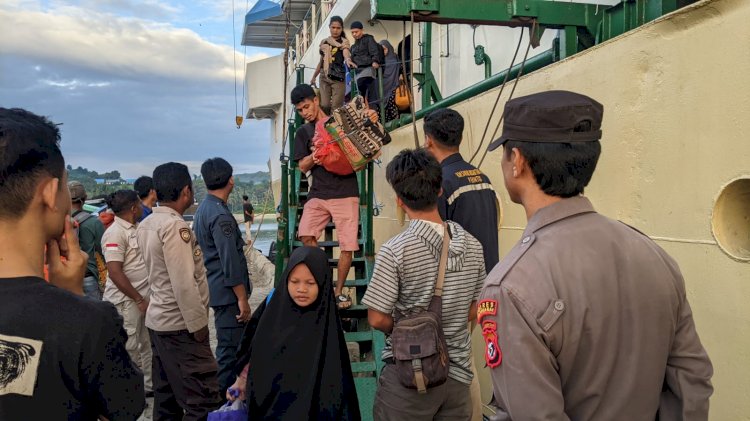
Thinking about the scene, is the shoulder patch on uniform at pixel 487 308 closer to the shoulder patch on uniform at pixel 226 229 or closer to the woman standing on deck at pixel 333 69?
the shoulder patch on uniform at pixel 226 229

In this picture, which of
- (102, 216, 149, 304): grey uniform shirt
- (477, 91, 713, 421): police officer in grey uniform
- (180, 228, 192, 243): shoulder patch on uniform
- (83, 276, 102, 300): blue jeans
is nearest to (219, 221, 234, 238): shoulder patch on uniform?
A: (180, 228, 192, 243): shoulder patch on uniform

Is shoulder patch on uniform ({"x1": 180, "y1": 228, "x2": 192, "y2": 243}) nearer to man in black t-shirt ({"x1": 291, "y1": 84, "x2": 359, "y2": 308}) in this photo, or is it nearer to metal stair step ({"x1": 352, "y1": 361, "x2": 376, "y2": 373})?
man in black t-shirt ({"x1": 291, "y1": 84, "x2": 359, "y2": 308})

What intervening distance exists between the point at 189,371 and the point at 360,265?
79.0 inches

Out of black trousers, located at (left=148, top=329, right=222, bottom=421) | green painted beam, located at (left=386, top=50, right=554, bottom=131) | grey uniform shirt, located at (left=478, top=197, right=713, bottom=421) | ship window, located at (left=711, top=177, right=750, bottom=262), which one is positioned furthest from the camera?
green painted beam, located at (left=386, top=50, right=554, bottom=131)

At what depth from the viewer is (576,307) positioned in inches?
51.0

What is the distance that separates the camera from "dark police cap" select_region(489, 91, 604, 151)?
1.38 metres

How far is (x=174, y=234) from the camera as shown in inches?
138

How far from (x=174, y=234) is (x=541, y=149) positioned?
8.87ft

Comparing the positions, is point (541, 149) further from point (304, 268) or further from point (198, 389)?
point (198, 389)

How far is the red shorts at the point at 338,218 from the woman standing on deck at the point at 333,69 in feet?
9.49

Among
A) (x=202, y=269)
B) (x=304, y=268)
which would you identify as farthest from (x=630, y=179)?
(x=202, y=269)

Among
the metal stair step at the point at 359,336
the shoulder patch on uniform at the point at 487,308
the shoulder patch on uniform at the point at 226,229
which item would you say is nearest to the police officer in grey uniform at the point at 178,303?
the shoulder patch on uniform at the point at 226,229

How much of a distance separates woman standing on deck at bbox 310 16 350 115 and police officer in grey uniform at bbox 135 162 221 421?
404 centimetres

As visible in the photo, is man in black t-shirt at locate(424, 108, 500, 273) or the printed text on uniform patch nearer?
man in black t-shirt at locate(424, 108, 500, 273)
